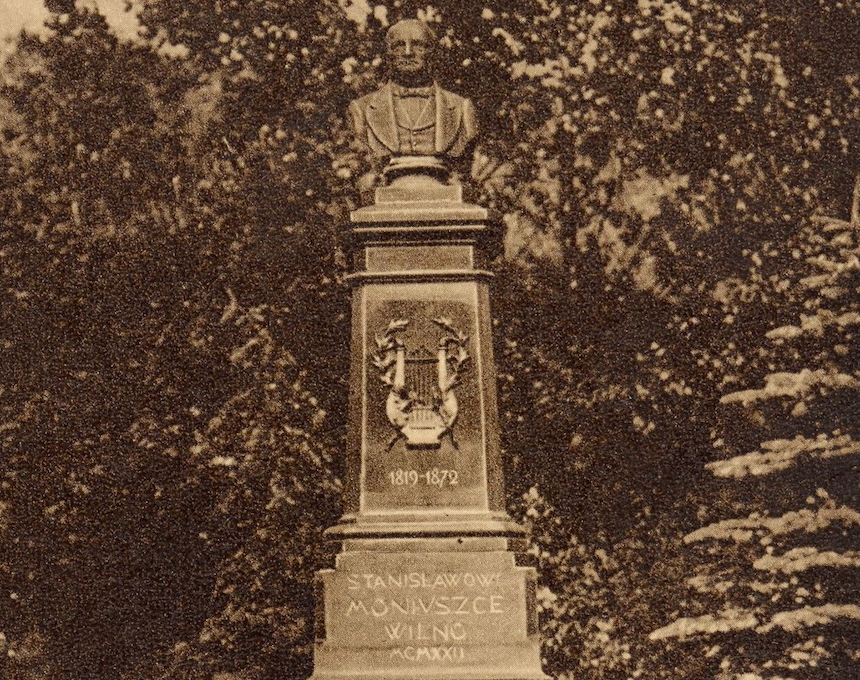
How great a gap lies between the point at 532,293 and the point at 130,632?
5.40 metres

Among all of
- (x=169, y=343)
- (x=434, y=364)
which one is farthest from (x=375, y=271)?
(x=169, y=343)

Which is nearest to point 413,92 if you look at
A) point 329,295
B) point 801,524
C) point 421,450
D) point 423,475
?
point 421,450

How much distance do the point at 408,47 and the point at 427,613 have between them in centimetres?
357

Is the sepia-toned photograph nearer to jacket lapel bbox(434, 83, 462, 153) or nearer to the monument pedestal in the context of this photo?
jacket lapel bbox(434, 83, 462, 153)

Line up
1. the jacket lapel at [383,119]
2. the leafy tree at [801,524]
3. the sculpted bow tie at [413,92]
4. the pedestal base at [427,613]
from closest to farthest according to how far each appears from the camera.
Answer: the pedestal base at [427,613] < the jacket lapel at [383,119] < the sculpted bow tie at [413,92] < the leafy tree at [801,524]

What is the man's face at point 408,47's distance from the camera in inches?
384

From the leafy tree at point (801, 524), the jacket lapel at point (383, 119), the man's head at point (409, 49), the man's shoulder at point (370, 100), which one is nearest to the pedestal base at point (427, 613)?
the jacket lapel at point (383, 119)

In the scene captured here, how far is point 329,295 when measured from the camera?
1602 centimetres

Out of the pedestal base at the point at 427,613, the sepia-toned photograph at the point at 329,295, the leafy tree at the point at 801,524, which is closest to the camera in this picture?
the pedestal base at the point at 427,613

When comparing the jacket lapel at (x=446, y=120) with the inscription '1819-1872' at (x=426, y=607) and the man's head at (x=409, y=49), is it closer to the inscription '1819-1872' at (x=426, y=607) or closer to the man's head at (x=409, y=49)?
the man's head at (x=409, y=49)

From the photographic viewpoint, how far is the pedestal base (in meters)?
8.73

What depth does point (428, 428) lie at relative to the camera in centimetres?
917

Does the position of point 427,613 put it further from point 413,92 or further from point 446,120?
point 413,92

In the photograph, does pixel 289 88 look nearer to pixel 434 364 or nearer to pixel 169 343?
pixel 169 343
